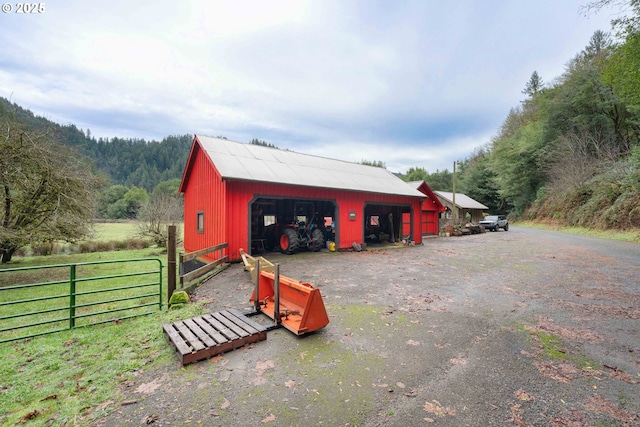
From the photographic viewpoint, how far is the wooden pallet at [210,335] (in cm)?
334

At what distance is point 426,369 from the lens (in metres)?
3.11

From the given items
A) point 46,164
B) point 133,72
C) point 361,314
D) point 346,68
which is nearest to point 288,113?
point 346,68

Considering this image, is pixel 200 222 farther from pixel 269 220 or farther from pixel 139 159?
pixel 139 159

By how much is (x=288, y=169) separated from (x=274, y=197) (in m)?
2.24

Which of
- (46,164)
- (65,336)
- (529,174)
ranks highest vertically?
(529,174)

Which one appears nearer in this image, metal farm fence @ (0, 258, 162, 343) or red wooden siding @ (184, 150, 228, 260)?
metal farm fence @ (0, 258, 162, 343)

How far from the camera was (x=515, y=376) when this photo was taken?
2.96 meters

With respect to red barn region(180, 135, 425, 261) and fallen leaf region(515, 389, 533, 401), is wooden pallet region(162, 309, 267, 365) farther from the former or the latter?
red barn region(180, 135, 425, 261)

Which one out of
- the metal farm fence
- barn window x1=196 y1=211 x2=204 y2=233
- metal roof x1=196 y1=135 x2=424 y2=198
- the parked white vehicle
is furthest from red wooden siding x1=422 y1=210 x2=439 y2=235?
the metal farm fence

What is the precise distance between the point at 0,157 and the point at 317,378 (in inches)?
556

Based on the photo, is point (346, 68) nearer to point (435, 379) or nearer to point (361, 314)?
point (361, 314)

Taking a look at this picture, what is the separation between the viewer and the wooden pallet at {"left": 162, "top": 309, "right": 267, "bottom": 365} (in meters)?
3.34

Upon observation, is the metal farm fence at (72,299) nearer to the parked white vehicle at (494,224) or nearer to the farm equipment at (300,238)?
the farm equipment at (300,238)

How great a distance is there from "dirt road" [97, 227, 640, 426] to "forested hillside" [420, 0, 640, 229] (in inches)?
432
